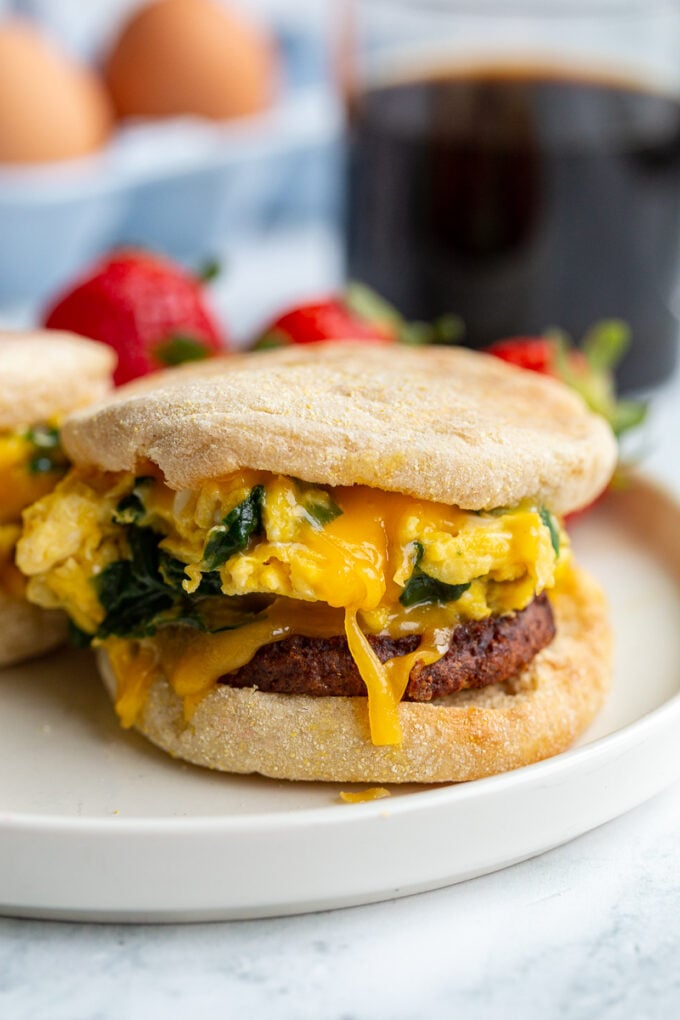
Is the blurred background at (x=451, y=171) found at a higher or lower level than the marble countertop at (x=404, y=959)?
higher

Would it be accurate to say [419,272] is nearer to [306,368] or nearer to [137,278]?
[137,278]

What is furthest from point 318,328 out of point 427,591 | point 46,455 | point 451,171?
point 427,591

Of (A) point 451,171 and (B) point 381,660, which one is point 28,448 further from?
(A) point 451,171

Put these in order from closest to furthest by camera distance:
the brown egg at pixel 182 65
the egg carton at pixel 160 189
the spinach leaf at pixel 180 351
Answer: the spinach leaf at pixel 180 351 < the egg carton at pixel 160 189 < the brown egg at pixel 182 65

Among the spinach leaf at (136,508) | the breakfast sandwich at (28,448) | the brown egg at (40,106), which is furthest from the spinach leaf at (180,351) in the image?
the brown egg at (40,106)

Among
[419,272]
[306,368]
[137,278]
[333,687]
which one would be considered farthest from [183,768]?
[419,272]

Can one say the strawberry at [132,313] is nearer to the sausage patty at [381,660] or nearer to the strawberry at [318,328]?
the strawberry at [318,328]
